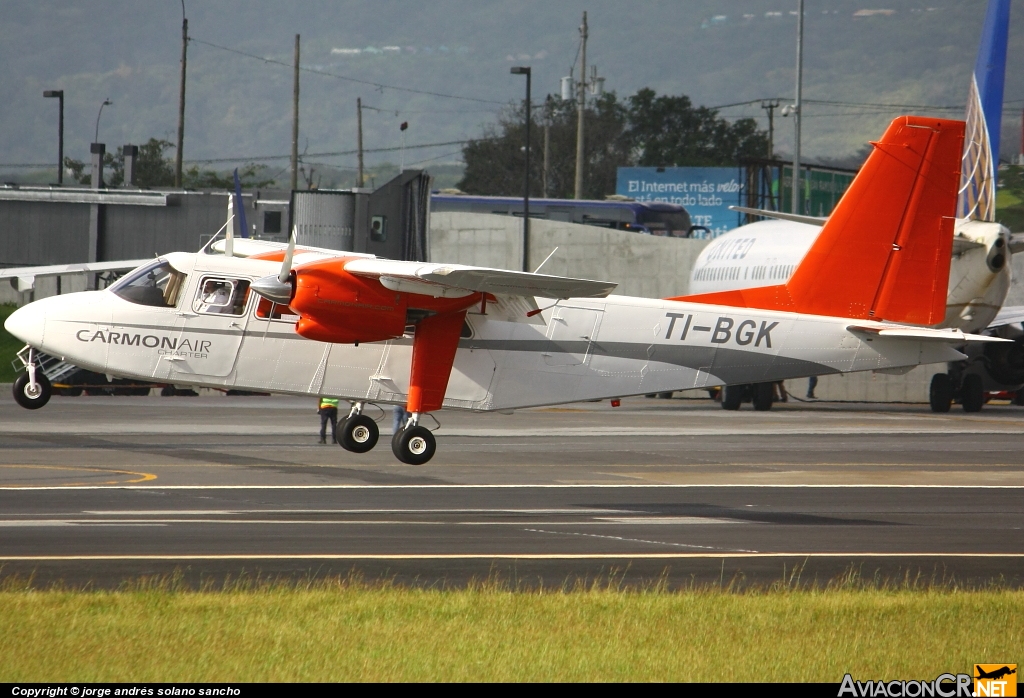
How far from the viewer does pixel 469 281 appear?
17.3m

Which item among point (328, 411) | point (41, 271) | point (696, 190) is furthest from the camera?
point (696, 190)

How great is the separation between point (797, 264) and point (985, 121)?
8.50m

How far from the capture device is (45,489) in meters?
22.8

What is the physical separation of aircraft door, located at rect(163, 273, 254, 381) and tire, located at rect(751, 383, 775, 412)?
92.4 ft

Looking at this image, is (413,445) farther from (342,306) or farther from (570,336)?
(570,336)

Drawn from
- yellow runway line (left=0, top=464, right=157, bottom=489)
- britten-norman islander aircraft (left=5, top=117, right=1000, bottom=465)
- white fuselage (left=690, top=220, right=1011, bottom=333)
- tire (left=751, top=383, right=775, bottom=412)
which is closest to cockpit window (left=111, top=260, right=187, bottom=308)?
britten-norman islander aircraft (left=5, top=117, right=1000, bottom=465)

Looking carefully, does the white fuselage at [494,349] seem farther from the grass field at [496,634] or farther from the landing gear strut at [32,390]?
the grass field at [496,634]

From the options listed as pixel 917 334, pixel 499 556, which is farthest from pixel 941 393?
Answer: pixel 499 556

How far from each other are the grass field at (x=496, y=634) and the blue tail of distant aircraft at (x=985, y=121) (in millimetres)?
25915

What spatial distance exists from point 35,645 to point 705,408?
37.1 meters

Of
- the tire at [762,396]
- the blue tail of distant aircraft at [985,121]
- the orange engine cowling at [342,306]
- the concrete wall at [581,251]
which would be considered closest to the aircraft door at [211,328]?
the orange engine cowling at [342,306]

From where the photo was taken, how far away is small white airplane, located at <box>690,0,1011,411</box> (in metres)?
36.2

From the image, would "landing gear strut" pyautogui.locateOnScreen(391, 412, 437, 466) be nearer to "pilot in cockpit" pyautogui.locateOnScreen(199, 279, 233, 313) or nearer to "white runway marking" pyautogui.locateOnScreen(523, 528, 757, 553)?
"white runway marking" pyautogui.locateOnScreen(523, 528, 757, 553)

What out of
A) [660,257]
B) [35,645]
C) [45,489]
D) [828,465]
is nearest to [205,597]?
[35,645]
